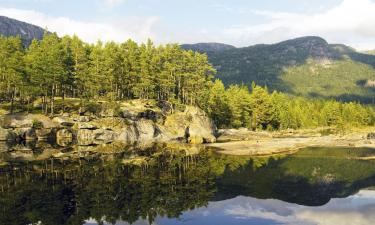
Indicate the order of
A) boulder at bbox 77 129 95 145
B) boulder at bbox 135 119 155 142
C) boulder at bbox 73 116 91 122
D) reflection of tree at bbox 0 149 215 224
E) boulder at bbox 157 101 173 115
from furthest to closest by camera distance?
boulder at bbox 157 101 173 115, boulder at bbox 135 119 155 142, boulder at bbox 73 116 91 122, boulder at bbox 77 129 95 145, reflection of tree at bbox 0 149 215 224

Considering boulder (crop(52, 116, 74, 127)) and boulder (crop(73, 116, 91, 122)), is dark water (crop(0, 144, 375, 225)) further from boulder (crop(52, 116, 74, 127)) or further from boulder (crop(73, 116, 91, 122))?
boulder (crop(73, 116, 91, 122))

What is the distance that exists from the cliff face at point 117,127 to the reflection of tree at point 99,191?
30.2 meters

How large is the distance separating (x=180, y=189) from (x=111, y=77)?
6719 cm

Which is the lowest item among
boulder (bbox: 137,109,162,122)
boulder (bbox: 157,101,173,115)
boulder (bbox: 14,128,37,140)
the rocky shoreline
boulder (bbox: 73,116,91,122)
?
the rocky shoreline

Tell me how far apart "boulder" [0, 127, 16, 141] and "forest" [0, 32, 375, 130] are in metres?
11.0

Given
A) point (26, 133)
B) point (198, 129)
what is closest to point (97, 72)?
point (26, 133)

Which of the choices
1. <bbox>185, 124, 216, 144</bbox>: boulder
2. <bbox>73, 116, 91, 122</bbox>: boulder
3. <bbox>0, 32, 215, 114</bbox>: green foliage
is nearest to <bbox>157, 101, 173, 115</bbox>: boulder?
<bbox>0, 32, 215, 114</bbox>: green foliage

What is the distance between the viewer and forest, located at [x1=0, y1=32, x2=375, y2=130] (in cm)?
9081

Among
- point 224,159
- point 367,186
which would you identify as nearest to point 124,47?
point 224,159

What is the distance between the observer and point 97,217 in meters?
27.4

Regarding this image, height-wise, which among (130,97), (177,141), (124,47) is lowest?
(177,141)

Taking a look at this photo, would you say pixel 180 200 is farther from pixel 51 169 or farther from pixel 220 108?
pixel 220 108

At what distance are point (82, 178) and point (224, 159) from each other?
26.4m

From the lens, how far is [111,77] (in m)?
99.2
